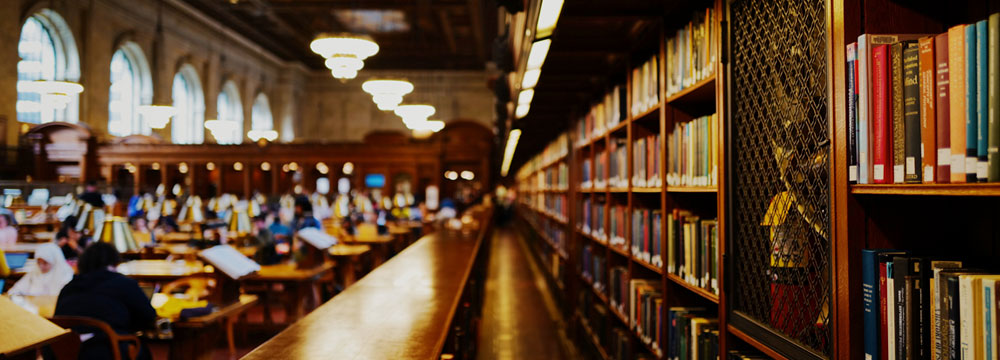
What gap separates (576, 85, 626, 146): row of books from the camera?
3.69 metres

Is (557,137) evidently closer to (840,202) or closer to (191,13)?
(840,202)

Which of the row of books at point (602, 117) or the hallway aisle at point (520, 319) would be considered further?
the hallway aisle at point (520, 319)

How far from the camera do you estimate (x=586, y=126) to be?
16.8 ft

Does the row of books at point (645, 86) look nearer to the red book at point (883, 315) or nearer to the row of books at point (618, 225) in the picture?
the row of books at point (618, 225)

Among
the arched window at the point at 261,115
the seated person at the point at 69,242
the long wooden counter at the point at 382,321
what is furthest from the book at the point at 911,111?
the arched window at the point at 261,115

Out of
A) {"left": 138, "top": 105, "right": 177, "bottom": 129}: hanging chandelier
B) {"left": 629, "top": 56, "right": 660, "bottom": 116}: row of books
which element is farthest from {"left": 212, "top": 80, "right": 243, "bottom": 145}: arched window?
{"left": 629, "top": 56, "right": 660, "bottom": 116}: row of books

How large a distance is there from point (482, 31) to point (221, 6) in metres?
7.79

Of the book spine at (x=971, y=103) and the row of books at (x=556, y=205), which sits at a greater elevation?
the book spine at (x=971, y=103)

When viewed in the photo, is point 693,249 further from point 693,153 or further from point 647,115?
point 647,115

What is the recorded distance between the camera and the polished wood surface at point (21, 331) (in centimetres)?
171

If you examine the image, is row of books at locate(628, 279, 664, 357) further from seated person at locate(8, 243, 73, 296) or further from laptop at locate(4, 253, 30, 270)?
laptop at locate(4, 253, 30, 270)

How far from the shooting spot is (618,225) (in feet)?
12.1

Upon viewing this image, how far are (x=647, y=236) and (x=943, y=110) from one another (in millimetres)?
1994

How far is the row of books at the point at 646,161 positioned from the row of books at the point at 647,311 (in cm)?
51
